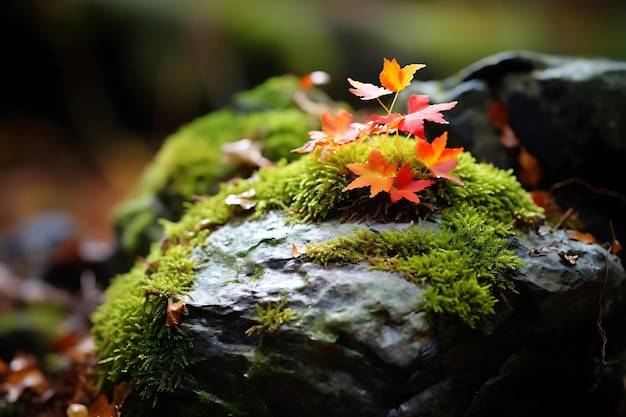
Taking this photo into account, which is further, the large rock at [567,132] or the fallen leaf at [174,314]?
the large rock at [567,132]

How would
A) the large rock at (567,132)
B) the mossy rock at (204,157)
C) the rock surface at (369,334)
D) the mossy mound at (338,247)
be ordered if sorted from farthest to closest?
the mossy rock at (204,157) < the large rock at (567,132) < the mossy mound at (338,247) < the rock surface at (369,334)

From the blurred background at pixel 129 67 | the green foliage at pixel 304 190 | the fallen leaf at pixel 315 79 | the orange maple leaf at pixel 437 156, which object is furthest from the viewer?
the blurred background at pixel 129 67

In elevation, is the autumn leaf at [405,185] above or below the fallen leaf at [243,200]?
above

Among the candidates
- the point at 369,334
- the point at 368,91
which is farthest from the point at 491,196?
the point at 369,334

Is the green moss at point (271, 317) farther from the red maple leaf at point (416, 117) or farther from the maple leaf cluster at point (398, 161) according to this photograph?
the red maple leaf at point (416, 117)

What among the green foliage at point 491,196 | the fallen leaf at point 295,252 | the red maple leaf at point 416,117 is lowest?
the fallen leaf at point 295,252

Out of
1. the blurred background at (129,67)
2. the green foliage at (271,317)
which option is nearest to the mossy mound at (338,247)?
the green foliage at (271,317)

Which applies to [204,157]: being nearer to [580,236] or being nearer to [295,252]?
[295,252]
